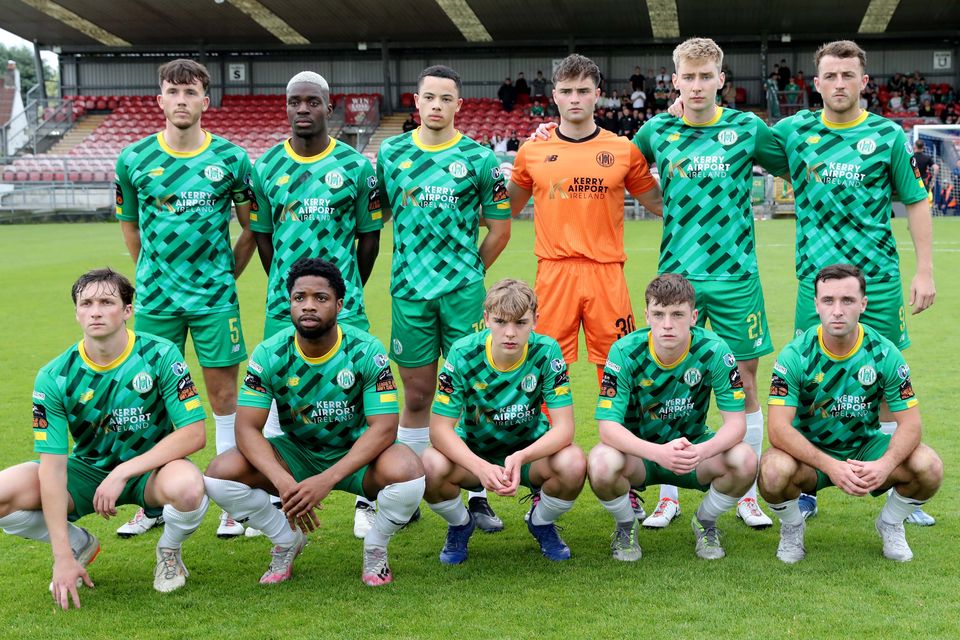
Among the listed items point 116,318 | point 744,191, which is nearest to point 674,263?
point 744,191

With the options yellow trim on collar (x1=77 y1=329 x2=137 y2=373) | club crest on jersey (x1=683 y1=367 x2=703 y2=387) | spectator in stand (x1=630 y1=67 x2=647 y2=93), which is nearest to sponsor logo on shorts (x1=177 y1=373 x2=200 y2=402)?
yellow trim on collar (x1=77 y1=329 x2=137 y2=373)

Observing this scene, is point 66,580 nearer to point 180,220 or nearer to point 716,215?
point 180,220

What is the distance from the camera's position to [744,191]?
4.50 metres

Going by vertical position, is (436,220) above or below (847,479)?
above

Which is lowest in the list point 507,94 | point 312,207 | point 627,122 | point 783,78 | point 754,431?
point 754,431

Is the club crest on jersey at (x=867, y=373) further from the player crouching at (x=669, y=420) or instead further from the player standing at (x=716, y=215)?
the player standing at (x=716, y=215)

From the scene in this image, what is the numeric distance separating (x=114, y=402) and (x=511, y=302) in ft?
4.82

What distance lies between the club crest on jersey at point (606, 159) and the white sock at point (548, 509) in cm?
157

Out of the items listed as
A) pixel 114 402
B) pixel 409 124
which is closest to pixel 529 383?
pixel 114 402

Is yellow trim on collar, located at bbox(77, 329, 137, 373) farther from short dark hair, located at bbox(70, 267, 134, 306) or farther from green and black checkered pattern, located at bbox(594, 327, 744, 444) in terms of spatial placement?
green and black checkered pattern, located at bbox(594, 327, 744, 444)

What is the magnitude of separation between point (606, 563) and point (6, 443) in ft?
11.7

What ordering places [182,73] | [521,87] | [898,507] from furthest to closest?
[521,87]
[182,73]
[898,507]

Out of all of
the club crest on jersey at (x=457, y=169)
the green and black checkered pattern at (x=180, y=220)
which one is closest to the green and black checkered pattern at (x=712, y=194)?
the club crest on jersey at (x=457, y=169)

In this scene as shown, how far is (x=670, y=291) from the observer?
12.3 feet
